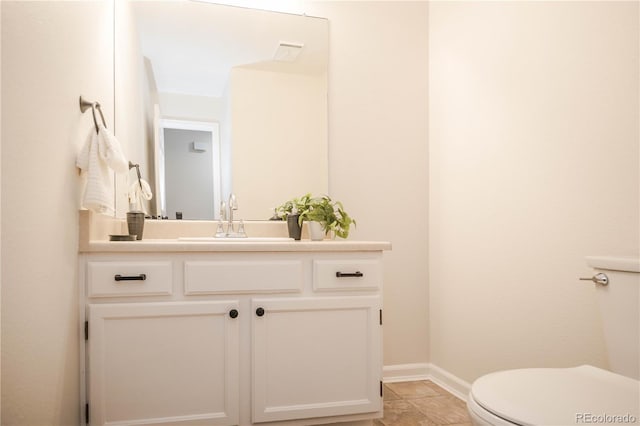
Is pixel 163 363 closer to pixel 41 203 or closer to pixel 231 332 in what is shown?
pixel 231 332

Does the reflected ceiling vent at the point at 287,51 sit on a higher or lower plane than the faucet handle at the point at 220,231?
higher

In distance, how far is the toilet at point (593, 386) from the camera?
959 millimetres

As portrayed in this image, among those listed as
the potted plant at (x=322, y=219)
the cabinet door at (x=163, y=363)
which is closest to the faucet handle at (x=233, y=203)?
the potted plant at (x=322, y=219)

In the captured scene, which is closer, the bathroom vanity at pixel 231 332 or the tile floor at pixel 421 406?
the bathroom vanity at pixel 231 332

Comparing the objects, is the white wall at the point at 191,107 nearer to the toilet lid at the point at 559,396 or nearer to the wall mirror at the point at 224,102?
the wall mirror at the point at 224,102

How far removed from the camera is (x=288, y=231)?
2248 mm

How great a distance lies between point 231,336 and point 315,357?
1.10 ft

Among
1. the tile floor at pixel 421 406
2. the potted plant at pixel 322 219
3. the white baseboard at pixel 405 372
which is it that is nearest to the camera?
the tile floor at pixel 421 406

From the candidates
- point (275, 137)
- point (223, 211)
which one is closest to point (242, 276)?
point (223, 211)

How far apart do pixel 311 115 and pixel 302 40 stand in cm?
41

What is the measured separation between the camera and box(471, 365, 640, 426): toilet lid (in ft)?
3.11

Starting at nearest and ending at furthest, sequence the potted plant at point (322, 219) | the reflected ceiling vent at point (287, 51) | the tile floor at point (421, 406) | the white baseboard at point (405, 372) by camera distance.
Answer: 1. the tile floor at point (421, 406)
2. the potted plant at point (322, 219)
3. the reflected ceiling vent at point (287, 51)
4. the white baseboard at point (405, 372)

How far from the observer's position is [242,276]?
1.62m

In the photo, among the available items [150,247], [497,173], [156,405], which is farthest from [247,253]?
[497,173]
